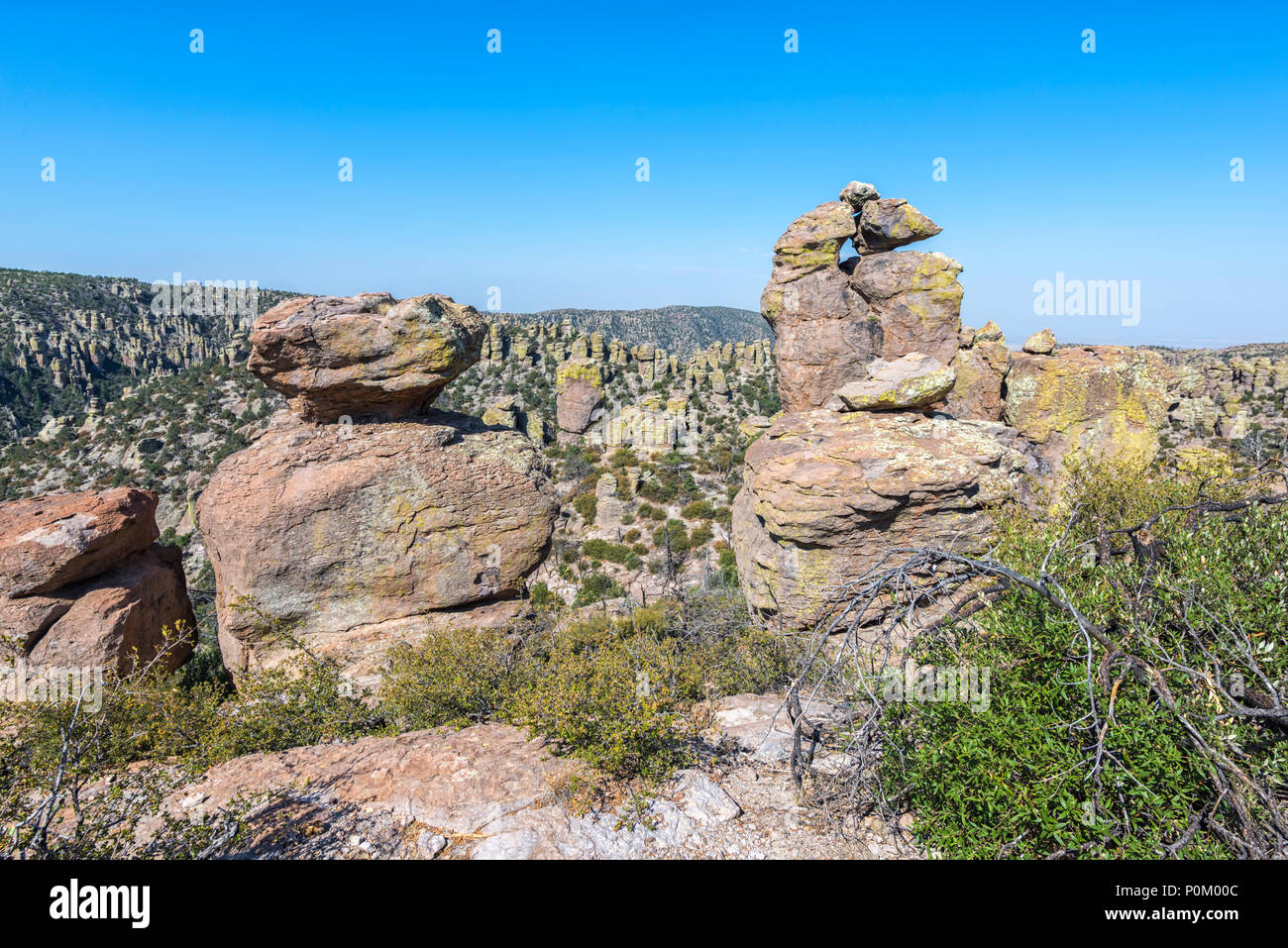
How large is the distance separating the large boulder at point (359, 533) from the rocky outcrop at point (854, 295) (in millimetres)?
7290

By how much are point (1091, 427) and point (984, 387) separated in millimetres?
2732

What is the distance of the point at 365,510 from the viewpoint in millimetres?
9859

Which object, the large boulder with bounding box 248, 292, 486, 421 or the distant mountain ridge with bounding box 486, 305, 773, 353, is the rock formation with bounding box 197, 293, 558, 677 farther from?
the distant mountain ridge with bounding box 486, 305, 773, 353

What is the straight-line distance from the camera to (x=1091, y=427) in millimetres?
15633

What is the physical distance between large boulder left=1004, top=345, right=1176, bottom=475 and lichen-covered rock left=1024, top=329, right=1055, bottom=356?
881mm

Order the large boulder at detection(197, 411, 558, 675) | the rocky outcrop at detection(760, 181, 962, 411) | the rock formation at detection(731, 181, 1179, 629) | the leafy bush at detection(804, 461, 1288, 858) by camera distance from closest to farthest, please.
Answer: the leafy bush at detection(804, 461, 1288, 858), the large boulder at detection(197, 411, 558, 675), the rock formation at detection(731, 181, 1179, 629), the rocky outcrop at detection(760, 181, 962, 411)

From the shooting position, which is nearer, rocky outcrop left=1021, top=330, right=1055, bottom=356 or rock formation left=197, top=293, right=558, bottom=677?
rock formation left=197, top=293, right=558, bottom=677

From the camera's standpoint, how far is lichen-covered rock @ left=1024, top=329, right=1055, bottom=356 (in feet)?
56.5
